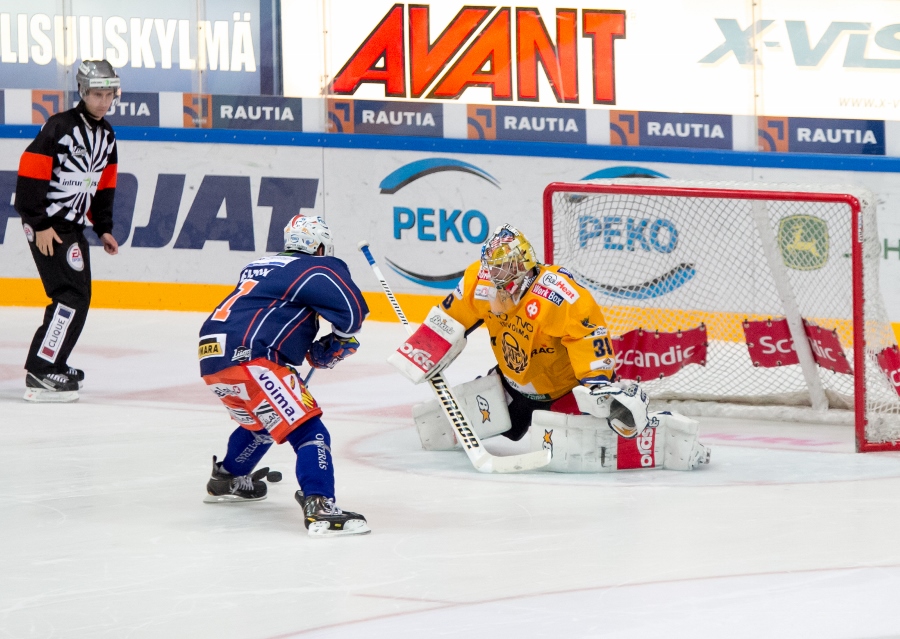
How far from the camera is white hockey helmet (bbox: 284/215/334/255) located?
4.56 meters

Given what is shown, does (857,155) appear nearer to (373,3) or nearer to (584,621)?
(373,3)

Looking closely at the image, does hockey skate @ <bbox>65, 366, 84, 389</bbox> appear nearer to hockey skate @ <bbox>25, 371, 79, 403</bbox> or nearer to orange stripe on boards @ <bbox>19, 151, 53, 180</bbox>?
hockey skate @ <bbox>25, 371, 79, 403</bbox>

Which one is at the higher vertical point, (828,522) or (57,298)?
(57,298)

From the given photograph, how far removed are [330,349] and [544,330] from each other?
0.86m

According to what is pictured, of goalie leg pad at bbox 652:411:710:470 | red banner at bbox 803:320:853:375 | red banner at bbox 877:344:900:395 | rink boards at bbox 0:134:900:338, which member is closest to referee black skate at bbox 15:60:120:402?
rink boards at bbox 0:134:900:338

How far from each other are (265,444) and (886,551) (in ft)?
5.97

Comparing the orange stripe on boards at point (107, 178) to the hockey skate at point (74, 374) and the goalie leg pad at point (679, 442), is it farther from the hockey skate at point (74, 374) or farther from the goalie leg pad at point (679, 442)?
the goalie leg pad at point (679, 442)

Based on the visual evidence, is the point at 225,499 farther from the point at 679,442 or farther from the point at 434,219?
the point at 434,219

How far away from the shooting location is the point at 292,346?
4.52 metres

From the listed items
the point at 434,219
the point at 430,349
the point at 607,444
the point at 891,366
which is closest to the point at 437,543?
the point at 607,444

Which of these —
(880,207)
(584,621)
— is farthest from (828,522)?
(880,207)

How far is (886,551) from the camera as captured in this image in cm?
414

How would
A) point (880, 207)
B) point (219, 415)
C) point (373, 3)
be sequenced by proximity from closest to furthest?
1. point (219, 415)
2. point (880, 207)
3. point (373, 3)

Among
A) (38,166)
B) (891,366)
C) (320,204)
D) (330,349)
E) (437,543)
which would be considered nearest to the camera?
(437,543)
